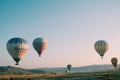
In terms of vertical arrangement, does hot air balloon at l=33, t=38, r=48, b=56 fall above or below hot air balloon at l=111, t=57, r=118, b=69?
above

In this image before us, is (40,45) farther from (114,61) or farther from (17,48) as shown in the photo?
(114,61)

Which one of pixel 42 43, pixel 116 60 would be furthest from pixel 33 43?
pixel 116 60

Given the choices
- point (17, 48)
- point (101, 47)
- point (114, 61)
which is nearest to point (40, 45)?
point (17, 48)

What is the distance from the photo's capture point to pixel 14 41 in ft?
228

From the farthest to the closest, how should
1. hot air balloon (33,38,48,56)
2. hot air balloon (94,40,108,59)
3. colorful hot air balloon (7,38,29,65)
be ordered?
hot air balloon (94,40,108,59)
hot air balloon (33,38,48,56)
colorful hot air balloon (7,38,29,65)

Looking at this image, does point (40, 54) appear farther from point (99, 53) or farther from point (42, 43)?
point (99, 53)

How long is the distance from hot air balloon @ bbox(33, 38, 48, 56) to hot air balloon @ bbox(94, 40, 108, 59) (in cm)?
1833

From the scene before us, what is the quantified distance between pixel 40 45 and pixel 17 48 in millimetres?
15822

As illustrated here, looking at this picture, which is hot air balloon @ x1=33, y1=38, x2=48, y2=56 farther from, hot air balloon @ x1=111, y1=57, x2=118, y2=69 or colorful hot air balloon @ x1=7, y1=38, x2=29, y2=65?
hot air balloon @ x1=111, y1=57, x2=118, y2=69

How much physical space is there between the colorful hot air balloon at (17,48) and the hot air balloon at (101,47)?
95.1ft

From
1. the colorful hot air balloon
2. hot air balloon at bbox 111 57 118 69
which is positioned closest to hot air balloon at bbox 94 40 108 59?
hot air balloon at bbox 111 57 118 69

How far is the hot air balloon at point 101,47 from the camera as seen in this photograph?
86.9 meters

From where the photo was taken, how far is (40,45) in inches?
3300

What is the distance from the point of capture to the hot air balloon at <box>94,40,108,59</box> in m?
86.9
